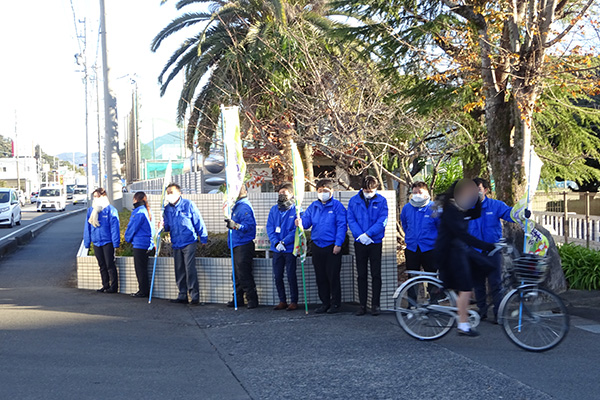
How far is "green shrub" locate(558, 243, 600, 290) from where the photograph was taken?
10.3 m

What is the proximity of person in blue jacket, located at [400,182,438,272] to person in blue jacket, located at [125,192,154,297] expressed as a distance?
13.9 ft

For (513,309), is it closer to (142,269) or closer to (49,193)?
(142,269)

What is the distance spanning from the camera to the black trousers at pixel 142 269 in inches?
424

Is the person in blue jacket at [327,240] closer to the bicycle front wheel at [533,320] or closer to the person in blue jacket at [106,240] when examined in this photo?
the bicycle front wheel at [533,320]

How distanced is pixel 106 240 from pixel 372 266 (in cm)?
466

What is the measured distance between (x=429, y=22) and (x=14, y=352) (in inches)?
315

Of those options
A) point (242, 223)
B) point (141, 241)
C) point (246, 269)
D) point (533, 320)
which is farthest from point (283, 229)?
point (533, 320)

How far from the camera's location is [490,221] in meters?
8.39

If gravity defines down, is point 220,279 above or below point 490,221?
below

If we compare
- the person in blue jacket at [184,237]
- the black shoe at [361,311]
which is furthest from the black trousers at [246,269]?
the black shoe at [361,311]

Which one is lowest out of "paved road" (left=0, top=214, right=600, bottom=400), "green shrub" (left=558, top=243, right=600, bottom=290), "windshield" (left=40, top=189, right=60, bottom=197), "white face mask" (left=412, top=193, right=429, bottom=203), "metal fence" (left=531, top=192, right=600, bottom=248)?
"paved road" (left=0, top=214, right=600, bottom=400)

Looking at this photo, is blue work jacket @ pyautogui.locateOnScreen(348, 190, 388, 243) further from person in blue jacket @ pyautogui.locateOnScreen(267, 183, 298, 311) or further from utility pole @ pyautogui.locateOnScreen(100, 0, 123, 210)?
utility pole @ pyautogui.locateOnScreen(100, 0, 123, 210)

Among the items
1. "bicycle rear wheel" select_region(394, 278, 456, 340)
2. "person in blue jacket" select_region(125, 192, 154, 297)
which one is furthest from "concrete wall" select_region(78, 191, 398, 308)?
"bicycle rear wheel" select_region(394, 278, 456, 340)

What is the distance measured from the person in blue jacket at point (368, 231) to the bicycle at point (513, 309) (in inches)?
58.4
